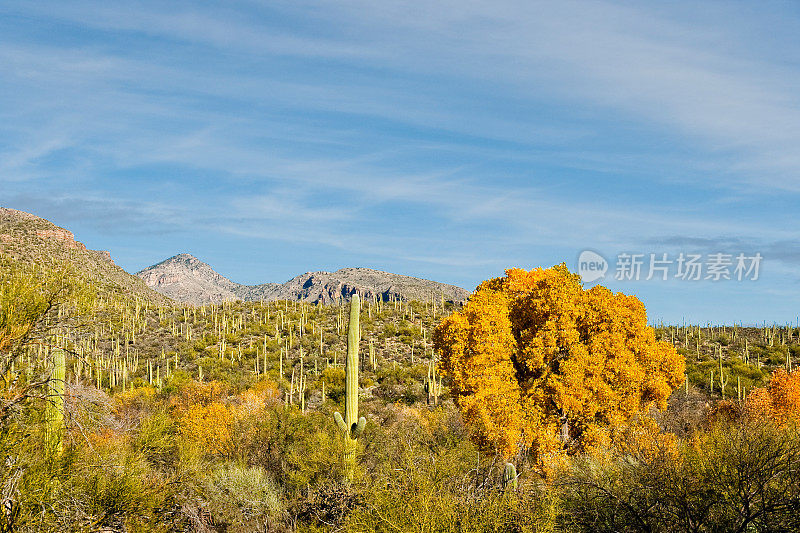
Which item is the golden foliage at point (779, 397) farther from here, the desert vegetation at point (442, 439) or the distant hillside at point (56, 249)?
the distant hillside at point (56, 249)

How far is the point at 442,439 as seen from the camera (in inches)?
893

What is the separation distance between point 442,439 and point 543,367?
4.77 meters

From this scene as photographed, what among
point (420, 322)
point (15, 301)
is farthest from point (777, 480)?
point (420, 322)

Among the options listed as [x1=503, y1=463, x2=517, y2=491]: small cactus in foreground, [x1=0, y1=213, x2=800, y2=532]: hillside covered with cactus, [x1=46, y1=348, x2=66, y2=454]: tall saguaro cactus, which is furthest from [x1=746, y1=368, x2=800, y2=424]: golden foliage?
[x1=46, y1=348, x2=66, y2=454]: tall saguaro cactus

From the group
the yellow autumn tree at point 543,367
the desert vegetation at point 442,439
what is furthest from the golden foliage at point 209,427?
the yellow autumn tree at point 543,367

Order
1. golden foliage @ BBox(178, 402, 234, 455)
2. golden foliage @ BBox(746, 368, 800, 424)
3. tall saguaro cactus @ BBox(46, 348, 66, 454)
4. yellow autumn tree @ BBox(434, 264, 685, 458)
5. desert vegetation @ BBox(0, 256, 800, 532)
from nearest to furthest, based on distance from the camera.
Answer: desert vegetation @ BBox(0, 256, 800, 532)
tall saguaro cactus @ BBox(46, 348, 66, 454)
yellow autumn tree @ BBox(434, 264, 685, 458)
golden foliage @ BBox(178, 402, 234, 455)
golden foliage @ BBox(746, 368, 800, 424)

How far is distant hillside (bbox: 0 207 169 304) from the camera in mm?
64125

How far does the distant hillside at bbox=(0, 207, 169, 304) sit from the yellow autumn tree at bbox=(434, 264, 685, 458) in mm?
48709

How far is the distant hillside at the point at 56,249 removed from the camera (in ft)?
210

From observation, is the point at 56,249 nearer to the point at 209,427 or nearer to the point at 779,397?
the point at 209,427

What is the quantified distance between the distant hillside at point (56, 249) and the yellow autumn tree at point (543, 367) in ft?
160

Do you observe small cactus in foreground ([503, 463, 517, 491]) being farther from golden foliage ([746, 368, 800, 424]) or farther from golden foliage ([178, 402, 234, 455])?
golden foliage ([746, 368, 800, 424])

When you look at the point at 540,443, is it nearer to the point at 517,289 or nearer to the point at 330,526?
the point at 517,289

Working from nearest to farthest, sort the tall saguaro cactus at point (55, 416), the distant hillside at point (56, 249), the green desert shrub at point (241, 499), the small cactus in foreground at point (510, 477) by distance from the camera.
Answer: the tall saguaro cactus at point (55, 416)
the small cactus in foreground at point (510, 477)
the green desert shrub at point (241, 499)
the distant hillside at point (56, 249)
